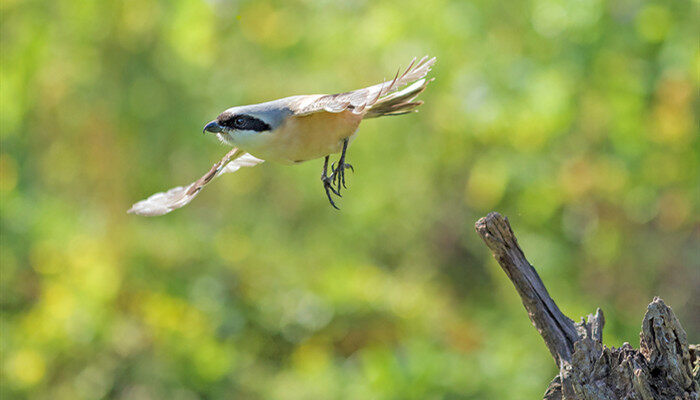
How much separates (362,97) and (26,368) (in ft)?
13.9

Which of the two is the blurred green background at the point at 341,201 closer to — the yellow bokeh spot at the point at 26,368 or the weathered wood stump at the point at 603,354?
the yellow bokeh spot at the point at 26,368

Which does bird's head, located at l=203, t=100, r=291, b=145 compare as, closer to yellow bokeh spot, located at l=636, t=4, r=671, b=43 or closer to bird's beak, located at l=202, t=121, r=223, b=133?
A: bird's beak, located at l=202, t=121, r=223, b=133

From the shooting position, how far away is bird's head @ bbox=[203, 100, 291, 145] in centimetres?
181

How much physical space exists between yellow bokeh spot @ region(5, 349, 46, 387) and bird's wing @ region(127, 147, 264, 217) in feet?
11.7

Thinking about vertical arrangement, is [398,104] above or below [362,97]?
above

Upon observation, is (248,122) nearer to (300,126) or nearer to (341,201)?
(300,126)

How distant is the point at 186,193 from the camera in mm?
2020

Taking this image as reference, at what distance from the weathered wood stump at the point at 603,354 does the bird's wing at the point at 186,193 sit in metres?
0.60

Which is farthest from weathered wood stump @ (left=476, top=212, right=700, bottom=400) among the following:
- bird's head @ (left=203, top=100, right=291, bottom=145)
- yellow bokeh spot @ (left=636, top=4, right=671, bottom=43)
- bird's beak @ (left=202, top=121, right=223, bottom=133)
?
yellow bokeh spot @ (left=636, top=4, right=671, bottom=43)

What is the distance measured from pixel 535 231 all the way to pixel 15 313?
3525mm

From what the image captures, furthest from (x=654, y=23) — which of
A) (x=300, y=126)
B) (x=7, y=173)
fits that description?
(x=7, y=173)

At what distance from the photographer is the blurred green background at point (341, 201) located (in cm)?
486

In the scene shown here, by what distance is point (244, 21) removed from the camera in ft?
21.7

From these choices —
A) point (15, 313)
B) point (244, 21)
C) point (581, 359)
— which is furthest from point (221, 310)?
point (581, 359)
